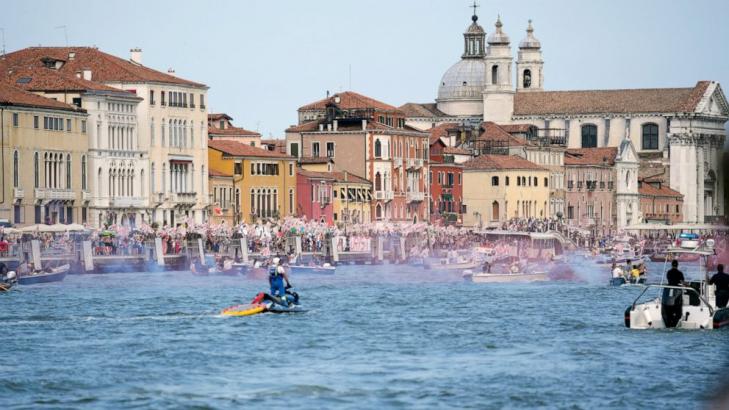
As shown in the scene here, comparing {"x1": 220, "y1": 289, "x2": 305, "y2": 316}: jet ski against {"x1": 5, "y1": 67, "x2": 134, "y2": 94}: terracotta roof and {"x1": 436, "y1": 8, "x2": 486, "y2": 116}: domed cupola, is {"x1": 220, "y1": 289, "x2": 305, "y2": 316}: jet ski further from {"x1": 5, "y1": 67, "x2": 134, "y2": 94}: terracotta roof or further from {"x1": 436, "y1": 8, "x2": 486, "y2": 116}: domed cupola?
{"x1": 436, "y1": 8, "x2": 486, "y2": 116}: domed cupola

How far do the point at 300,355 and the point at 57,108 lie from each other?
52.2 m

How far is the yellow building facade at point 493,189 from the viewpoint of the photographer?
14862 centimetres

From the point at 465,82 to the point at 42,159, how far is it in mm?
83979

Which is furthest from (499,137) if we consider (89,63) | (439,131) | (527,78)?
(89,63)

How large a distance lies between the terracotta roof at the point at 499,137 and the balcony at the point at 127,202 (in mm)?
53228

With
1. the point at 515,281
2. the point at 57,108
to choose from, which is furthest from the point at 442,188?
the point at 515,281

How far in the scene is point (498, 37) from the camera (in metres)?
178

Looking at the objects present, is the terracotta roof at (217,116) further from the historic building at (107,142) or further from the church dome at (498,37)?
the church dome at (498,37)

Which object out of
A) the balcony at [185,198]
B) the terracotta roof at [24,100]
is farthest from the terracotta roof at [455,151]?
the terracotta roof at [24,100]

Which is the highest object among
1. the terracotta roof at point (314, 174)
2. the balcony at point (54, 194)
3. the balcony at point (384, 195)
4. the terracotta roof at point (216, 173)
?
the terracotta roof at point (314, 174)

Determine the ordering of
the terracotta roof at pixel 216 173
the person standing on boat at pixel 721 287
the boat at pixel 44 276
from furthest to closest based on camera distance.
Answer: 1. the terracotta roof at pixel 216 173
2. the boat at pixel 44 276
3. the person standing on boat at pixel 721 287

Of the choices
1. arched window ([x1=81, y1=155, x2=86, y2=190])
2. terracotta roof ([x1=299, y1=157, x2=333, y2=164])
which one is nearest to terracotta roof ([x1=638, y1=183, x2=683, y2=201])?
terracotta roof ([x1=299, y1=157, x2=333, y2=164])

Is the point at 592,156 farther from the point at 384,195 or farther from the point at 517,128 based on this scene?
the point at 384,195

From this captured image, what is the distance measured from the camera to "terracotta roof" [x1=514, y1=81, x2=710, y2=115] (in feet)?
590
